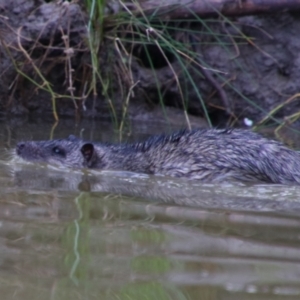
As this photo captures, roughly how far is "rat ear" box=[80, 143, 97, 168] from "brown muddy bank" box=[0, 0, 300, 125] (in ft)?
5.36

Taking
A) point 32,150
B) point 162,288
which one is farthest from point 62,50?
point 162,288

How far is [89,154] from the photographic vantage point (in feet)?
22.7

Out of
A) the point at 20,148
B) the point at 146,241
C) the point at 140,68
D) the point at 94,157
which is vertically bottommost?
the point at 140,68

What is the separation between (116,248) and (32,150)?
11.3 feet

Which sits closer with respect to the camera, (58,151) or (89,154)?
(89,154)

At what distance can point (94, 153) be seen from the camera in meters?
6.92

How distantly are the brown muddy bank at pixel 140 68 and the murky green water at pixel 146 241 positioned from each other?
3.31m

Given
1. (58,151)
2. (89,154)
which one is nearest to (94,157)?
(89,154)

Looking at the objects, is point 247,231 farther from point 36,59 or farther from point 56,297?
point 36,59

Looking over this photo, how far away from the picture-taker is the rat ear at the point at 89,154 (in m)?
6.83

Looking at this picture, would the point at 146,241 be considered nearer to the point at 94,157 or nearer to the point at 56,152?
the point at 94,157

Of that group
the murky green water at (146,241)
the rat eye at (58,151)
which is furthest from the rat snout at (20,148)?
the murky green water at (146,241)

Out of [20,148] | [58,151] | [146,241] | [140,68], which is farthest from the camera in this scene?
[140,68]

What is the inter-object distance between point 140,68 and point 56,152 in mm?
2989
